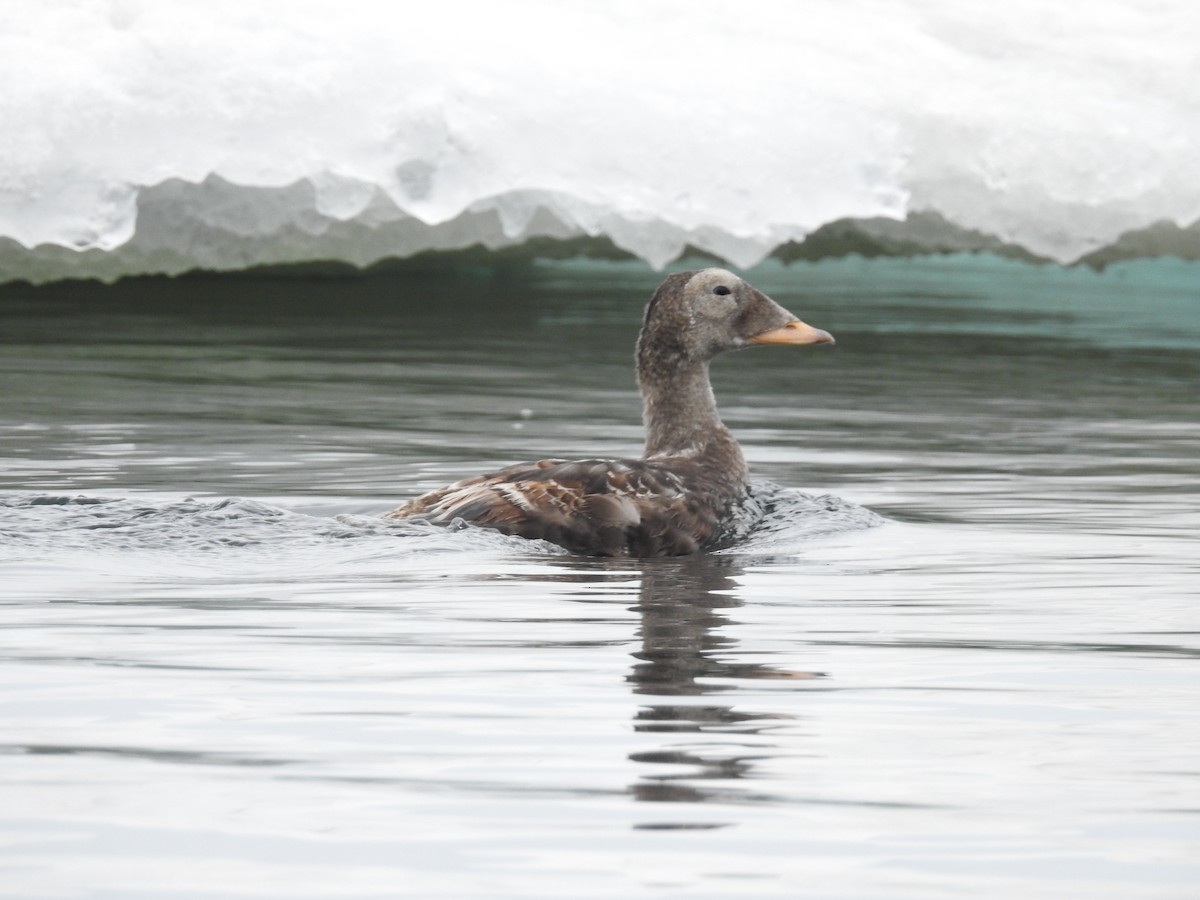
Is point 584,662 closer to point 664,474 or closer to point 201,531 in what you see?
point 201,531

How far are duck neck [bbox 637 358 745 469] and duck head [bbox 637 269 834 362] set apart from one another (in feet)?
0.19

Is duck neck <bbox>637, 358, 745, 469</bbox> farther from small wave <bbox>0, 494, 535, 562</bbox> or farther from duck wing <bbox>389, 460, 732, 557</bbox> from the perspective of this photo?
small wave <bbox>0, 494, 535, 562</bbox>

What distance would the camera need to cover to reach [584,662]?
5383mm

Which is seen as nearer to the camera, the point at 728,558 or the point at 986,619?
the point at 986,619

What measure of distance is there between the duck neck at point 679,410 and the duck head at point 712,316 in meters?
0.06

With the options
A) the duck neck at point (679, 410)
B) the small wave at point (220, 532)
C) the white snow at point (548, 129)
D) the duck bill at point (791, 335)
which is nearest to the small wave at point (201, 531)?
the small wave at point (220, 532)

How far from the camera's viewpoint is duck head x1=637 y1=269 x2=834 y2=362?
8.94 meters

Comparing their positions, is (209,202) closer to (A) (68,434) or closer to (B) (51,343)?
(B) (51,343)

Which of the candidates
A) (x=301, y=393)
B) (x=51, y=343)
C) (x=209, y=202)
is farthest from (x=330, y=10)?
(x=301, y=393)

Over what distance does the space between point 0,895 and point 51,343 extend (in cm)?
1280

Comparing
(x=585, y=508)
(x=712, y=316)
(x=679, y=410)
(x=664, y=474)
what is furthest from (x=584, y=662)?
(x=712, y=316)

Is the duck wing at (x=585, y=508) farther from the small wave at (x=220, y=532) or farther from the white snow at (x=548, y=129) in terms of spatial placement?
the white snow at (x=548, y=129)

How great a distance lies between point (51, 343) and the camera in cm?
1587

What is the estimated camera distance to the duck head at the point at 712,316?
8938 mm
